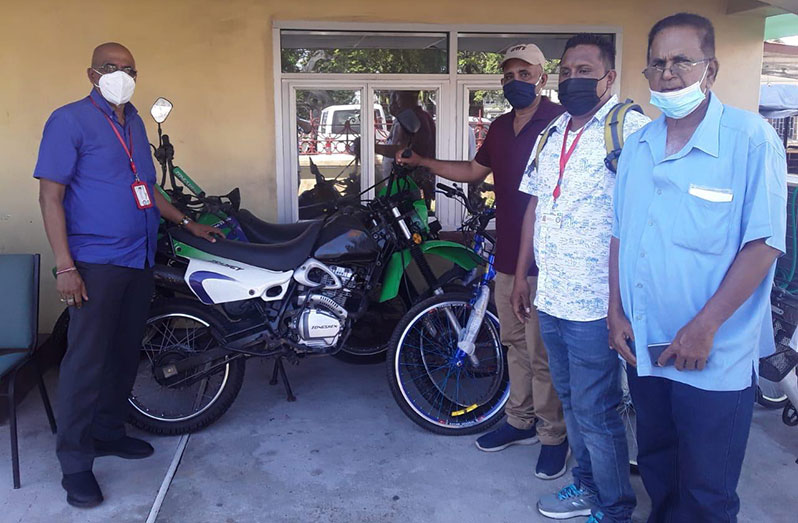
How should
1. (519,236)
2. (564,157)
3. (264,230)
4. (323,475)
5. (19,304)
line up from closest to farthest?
1. (564,157)
2. (519,236)
3. (323,475)
4. (19,304)
5. (264,230)

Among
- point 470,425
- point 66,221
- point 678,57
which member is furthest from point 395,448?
point 678,57

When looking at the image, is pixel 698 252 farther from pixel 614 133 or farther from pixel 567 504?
pixel 567 504

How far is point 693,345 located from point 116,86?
2.42 m

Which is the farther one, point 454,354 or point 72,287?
point 454,354

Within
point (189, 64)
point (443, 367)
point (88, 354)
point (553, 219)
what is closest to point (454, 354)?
point (443, 367)

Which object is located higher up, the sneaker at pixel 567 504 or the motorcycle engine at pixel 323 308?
the motorcycle engine at pixel 323 308

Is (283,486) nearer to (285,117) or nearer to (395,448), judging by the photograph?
(395,448)

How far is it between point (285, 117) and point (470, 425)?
2415mm

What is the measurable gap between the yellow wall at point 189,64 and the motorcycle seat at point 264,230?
0.59m

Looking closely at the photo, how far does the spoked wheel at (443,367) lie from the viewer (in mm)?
3562

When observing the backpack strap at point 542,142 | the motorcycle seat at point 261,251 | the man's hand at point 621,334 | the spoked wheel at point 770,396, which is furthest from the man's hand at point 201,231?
the spoked wheel at point 770,396

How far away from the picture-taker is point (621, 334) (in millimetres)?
2221

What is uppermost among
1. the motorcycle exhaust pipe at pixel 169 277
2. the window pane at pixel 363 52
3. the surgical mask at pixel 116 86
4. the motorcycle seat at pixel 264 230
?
the window pane at pixel 363 52

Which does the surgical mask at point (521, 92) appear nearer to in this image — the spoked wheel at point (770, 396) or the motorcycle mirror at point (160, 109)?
the motorcycle mirror at point (160, 109)
